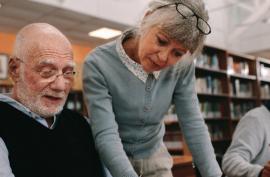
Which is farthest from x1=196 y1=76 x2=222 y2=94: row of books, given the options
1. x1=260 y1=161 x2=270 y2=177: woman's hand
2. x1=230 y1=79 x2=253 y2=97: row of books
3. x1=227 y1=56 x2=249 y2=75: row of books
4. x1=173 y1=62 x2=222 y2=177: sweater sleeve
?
x1=173 y1=62 x2=222 y2=177: sweater sleeve

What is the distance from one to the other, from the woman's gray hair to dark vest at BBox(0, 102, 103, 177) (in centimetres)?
51

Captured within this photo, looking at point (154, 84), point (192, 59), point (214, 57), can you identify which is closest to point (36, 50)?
point (154, 84)

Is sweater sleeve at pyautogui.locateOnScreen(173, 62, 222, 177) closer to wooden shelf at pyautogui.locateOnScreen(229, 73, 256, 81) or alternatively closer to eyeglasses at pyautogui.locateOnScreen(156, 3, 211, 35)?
eyeglasses at pyautogui.locateOnScreen(156, 3, 211, 35)

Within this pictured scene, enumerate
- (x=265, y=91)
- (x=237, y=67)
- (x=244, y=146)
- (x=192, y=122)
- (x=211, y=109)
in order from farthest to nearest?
(x=265, y=91), (x=237, y=67), (x=211, y=109), (x=244, y=146), (x=192, y=122)

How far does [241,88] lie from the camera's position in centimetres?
645

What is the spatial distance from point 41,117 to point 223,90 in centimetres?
496

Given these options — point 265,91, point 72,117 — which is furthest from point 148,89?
point 265,91

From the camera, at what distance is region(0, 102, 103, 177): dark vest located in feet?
3.41

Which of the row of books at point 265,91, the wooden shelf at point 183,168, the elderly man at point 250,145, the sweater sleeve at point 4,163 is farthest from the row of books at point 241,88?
the sweater sleeve at point 4,163

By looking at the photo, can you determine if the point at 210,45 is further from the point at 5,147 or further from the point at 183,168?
the point at 5,147

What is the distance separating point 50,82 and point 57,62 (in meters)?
0.08

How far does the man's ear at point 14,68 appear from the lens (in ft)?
3.90

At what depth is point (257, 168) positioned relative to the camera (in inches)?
63.9

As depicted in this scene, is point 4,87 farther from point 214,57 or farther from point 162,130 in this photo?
point 162,130
